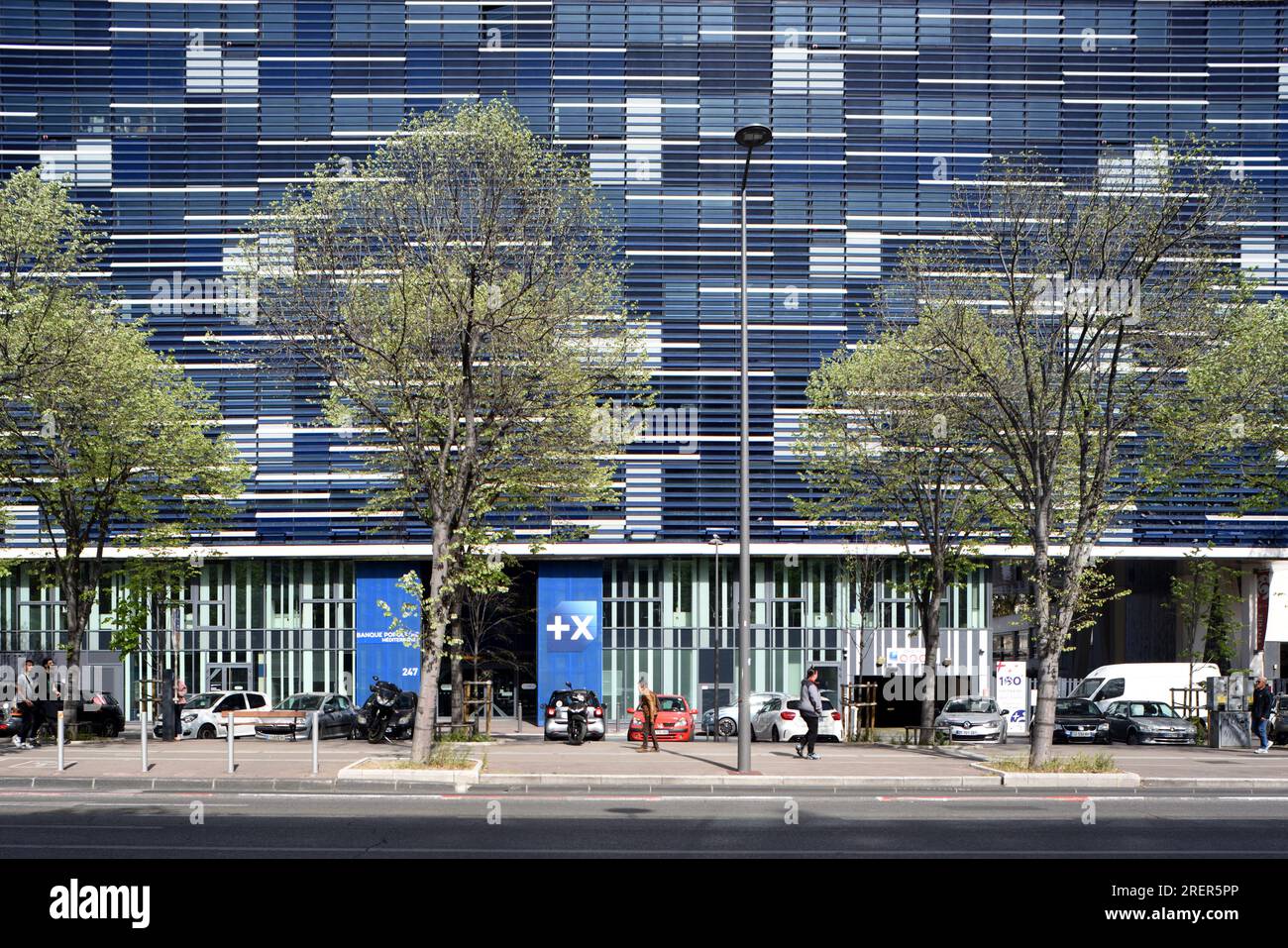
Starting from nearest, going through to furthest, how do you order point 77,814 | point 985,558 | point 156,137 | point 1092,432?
point 77,814 < point 1092,432 < point 156,137 < point 985,558

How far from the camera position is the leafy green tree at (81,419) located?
2547cm

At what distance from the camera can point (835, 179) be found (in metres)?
46.6

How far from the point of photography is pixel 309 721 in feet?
107

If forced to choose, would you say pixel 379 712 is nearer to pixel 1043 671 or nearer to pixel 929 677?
pixel 929 677

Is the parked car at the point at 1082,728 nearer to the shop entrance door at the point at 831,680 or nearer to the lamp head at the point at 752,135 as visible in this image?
the shop entrance door at the point at 831,680

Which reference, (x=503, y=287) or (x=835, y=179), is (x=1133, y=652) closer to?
(x=835, y=179)

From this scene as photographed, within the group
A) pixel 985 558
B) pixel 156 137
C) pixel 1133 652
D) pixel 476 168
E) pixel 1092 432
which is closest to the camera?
pixel 476 168

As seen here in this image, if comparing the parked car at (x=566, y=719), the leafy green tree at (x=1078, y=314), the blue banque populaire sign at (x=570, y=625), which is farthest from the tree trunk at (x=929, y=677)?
the blue banque populaire sign at (x=570, y=625)

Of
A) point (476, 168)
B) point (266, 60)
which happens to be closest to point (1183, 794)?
point (476, 168)

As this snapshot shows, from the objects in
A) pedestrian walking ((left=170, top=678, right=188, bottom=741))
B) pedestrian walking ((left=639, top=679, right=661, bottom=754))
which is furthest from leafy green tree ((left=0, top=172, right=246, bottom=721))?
pedestrian walking ((left=639, top=679, right=661, bottom=754))

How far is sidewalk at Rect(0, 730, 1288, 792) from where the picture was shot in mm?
19281

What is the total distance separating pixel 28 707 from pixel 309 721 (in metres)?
8.18

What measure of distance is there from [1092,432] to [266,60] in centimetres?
3490

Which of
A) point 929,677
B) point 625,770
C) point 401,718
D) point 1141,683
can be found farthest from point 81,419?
point 1141,683
